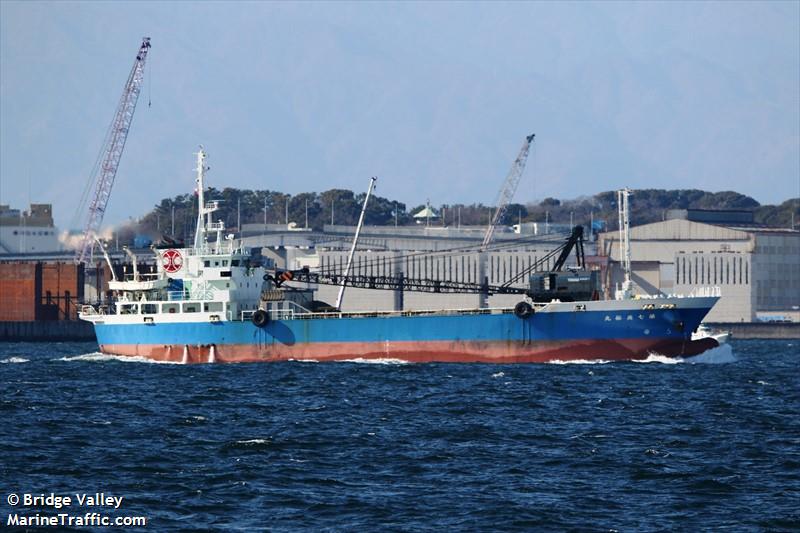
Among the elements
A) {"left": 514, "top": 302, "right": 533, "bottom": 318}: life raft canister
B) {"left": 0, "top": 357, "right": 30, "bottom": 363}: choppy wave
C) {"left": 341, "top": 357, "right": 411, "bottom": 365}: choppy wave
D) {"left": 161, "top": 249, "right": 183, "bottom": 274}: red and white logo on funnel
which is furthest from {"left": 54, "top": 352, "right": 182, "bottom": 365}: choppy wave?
{"left": 514, "top": 302, "right": 533, "bottom": 318}: life raft canister

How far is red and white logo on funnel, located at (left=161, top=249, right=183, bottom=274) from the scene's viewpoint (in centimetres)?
8812

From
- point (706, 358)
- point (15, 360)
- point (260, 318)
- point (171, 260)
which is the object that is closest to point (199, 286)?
point (171, 260)

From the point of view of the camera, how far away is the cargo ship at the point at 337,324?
8019 cm

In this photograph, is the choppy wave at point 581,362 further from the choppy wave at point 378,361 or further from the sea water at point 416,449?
the choppy wave at point 378,361

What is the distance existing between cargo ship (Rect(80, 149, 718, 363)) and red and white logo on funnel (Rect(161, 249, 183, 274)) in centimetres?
6

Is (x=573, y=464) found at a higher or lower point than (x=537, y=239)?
lower

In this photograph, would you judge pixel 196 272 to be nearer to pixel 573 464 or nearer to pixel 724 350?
pixel 724 350

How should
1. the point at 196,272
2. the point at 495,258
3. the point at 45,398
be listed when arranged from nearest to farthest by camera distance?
the point at 45,398
the point at 196,272
the point at 495,258

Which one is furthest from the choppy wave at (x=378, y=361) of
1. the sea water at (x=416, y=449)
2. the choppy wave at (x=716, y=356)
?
the choppy wave at (x=716, y=356)

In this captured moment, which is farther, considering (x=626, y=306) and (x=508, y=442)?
(x=626, y=306)

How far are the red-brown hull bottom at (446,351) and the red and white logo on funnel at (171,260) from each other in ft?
16.3

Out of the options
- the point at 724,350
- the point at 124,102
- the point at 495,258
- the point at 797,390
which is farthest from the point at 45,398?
the point at 495,258

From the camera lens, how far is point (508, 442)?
149 feet

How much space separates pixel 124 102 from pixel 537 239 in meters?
54.7
